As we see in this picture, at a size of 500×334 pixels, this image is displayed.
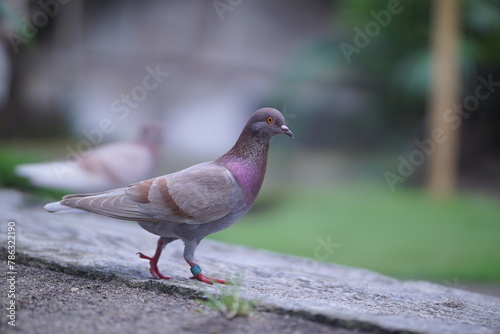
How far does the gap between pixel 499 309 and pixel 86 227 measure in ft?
9.45

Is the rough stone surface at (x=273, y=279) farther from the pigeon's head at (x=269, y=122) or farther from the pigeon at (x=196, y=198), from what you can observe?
the pigeon's head at (x=269, y=122)

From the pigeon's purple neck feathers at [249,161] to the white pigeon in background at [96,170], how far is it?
2.47 m

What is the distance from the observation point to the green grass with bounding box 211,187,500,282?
6.28 meters

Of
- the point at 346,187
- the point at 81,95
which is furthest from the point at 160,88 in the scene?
the point at 346,187

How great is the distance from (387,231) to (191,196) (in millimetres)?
4824

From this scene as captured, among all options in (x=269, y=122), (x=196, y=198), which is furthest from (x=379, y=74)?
(x=196, y=198)

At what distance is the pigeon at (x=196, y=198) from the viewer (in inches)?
113

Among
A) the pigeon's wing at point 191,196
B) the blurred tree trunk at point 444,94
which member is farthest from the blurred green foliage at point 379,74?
the pigeon's wing at point 191,196

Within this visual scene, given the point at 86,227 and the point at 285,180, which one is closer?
the point at 86,227

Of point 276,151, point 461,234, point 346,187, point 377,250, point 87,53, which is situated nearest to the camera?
point 377,250

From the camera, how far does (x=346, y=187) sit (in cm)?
938

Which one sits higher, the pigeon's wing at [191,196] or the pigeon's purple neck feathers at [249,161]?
the pigeon's purple neck feathers at [249,161]

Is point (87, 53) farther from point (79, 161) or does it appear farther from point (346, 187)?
point (79, 161)

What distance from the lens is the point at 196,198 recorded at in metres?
2.88
